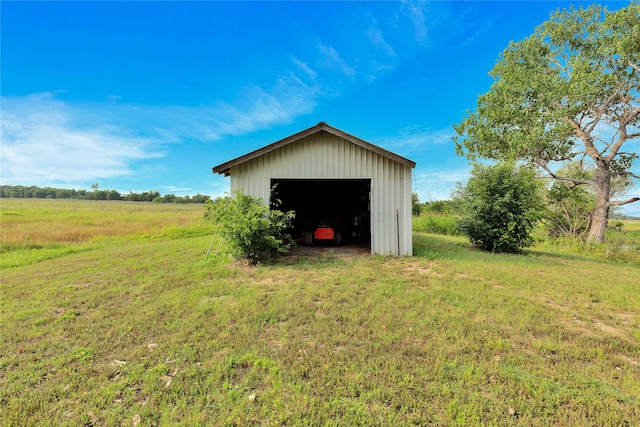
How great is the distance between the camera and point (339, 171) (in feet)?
27.1

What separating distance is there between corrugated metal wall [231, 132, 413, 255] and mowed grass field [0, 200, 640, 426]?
2.85 m

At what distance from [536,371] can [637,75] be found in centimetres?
1816

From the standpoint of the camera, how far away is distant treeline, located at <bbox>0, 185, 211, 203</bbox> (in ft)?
207

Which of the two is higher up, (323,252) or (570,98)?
(570,98)

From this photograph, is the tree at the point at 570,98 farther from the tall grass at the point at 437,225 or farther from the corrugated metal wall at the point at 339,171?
the corrugated metal wall at the point at 339,171

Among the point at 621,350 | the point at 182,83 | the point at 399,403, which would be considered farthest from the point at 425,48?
the point at 399,403

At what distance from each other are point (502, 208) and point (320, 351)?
384 inches

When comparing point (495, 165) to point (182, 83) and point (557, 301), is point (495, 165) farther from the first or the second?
point (182, 83)

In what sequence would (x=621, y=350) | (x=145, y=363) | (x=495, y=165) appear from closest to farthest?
(x=145, y=363) < (x=621, y=350) < (x=495, y=165)

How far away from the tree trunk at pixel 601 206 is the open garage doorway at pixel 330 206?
38.5 feet

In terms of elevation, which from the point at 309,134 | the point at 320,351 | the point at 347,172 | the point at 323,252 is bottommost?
the point at 320,351

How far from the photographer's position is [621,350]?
9.82 ft

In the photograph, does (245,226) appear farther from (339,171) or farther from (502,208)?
(502,208)

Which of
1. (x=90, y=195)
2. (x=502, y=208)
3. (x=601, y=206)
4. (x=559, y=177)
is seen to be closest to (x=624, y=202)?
(x=601, y=206)
